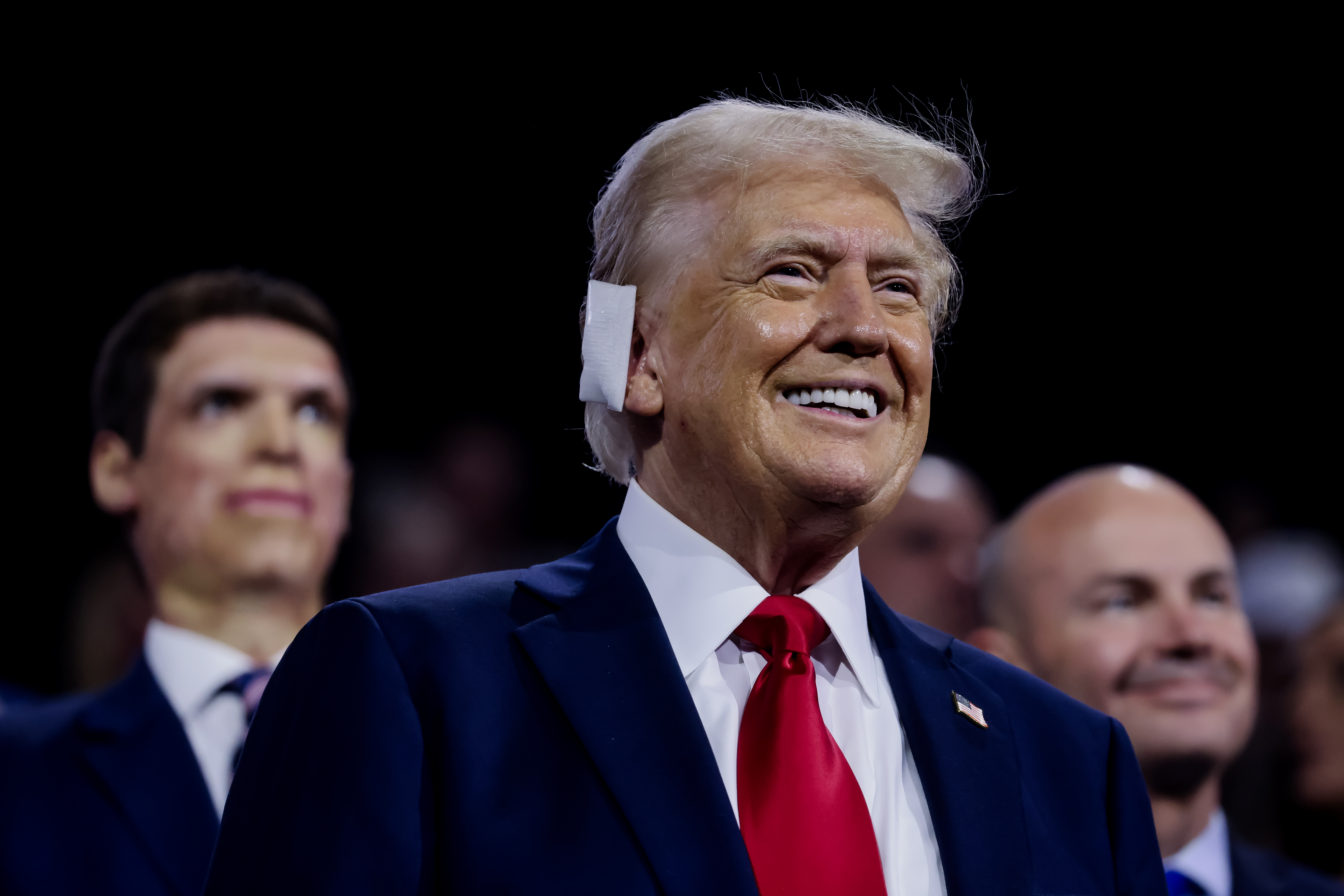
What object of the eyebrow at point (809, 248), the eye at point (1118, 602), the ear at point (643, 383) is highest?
the eyebrow at point (809, 248)

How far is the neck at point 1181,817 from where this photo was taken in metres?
2.65

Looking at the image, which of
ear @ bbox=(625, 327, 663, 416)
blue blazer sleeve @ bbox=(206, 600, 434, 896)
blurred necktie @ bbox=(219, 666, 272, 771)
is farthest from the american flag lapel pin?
blurred necktie @ bbox=(219, 666, 272, 771)

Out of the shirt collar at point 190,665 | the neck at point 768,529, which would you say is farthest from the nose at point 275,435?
the neck at point 768,529

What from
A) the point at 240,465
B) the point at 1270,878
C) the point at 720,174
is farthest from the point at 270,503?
the point at 1270,878

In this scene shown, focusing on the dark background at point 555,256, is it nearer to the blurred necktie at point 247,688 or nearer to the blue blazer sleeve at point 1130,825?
the blurred necktie at point 247,688

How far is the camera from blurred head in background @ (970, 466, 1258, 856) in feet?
8.59

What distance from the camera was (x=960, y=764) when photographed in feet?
5.47

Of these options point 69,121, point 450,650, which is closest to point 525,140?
point 69,121

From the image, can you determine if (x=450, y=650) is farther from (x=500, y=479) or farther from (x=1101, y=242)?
A: (x=1101, y=242)

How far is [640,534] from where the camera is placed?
5.75ft

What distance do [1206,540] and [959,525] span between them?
1.10 metres

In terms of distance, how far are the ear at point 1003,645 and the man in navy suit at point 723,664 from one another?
872mm

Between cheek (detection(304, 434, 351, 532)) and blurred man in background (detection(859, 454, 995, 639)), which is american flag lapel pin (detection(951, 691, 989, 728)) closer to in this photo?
cheek (detection(304, 434, 351, 532))

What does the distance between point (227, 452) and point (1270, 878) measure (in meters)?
2.06
